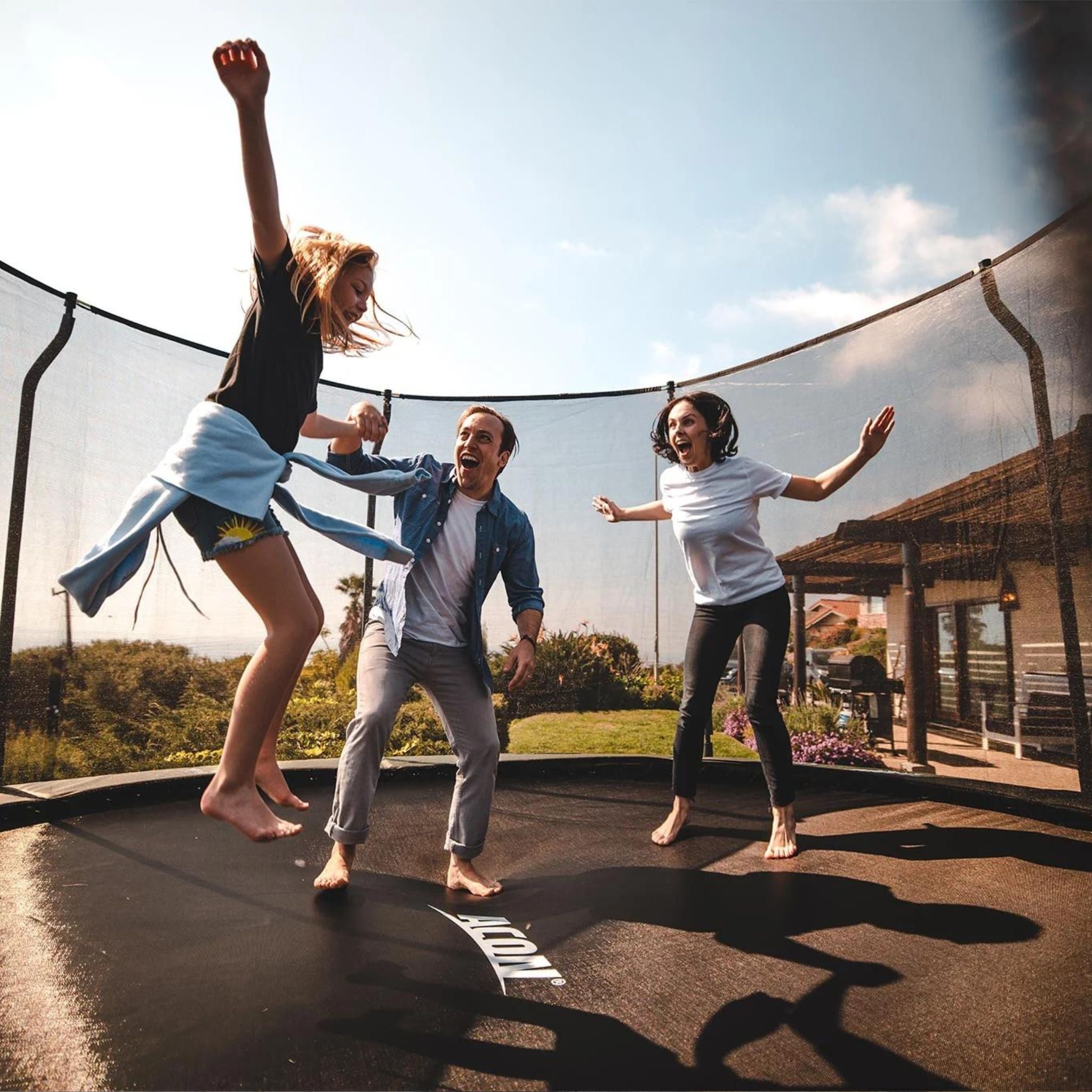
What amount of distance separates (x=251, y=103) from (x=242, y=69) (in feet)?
Result: 0.14

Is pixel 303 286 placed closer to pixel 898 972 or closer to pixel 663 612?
pixel 898 972

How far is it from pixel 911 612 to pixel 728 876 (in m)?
1.42

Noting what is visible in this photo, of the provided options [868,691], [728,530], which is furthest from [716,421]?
[868,691]

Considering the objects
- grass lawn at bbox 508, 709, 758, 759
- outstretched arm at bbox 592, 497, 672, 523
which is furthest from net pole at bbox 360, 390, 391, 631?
outstretched arm at bbox 592, 497, 672, 523

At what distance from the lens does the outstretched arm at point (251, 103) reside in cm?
98

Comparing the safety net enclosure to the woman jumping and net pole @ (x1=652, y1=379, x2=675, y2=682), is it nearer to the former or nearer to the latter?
net pole @ (x1=652, y1=379, x2=675, y2=682)

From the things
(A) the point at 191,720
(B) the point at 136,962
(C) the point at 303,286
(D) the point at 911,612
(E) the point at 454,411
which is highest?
(E) the point at 454,411

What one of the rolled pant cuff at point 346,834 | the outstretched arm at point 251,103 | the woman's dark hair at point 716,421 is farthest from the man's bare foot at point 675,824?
the outstretched arm at point 251,103

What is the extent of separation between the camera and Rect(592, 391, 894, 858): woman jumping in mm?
2082

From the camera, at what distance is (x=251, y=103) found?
3.25ft

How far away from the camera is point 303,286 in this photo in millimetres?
1208

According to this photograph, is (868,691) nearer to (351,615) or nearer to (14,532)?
(351,615)

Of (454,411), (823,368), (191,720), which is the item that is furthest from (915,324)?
(191,720)

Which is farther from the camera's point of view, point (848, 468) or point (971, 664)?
point (971, 664)
